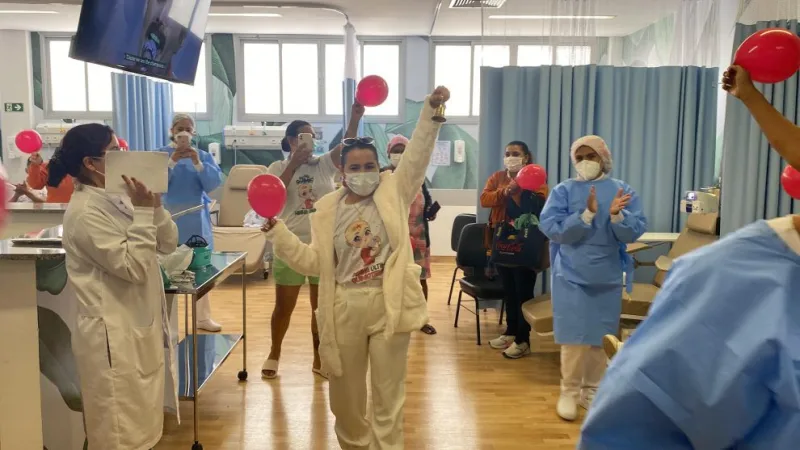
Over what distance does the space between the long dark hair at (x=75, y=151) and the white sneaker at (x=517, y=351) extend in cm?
288

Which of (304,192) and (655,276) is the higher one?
(304,192)

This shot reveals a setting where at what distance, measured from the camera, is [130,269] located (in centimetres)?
204

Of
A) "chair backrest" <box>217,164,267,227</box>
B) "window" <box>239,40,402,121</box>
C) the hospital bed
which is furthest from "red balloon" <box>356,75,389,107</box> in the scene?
"window" <box>239,40,402,121</box>

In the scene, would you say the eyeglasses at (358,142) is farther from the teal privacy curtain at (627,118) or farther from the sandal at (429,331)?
the sandal at (429,331)

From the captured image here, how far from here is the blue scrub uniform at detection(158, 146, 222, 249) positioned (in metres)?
3.95

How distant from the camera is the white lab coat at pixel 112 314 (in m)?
2.03

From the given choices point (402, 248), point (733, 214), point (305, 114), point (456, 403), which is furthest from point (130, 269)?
point (305, 114)

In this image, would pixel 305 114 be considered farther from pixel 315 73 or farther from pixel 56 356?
pixel 56 356

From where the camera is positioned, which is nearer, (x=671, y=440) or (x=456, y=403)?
(x=671, y=440)

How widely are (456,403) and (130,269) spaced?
196 centimetres

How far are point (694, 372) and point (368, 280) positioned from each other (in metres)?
1.71

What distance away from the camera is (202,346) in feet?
11.5

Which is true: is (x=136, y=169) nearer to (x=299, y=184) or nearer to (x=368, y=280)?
(x=368, y=280)

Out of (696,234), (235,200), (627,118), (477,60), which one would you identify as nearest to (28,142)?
(235,200)
